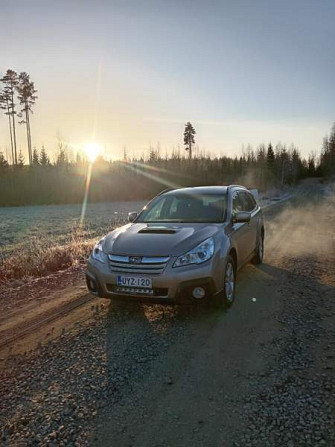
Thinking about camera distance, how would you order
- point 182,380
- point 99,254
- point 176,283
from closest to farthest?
1. point 182,380
2. point 176,283
3. point 99,254

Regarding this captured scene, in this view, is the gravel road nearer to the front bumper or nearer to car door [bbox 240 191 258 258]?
the front bumper

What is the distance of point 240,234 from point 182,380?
327cm

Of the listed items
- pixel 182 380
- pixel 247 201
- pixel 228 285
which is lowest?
pixel 182 380

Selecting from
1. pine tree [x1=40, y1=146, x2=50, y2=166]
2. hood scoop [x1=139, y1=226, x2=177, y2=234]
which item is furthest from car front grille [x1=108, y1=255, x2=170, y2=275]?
pine tree [x1=40, y1=146, x2=50, y2=166]

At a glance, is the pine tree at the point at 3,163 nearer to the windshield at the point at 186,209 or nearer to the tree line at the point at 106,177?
the tree line at the point at 106,177

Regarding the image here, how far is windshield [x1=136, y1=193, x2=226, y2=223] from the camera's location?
6094 mm

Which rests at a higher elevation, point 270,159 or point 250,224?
point 270,159

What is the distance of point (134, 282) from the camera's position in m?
4.78

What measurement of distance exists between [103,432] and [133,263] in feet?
7.52

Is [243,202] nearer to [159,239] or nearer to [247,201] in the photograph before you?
[247,201]

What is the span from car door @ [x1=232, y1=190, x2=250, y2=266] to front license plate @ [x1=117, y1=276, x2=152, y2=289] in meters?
1.80

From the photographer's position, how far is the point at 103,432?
110 inches

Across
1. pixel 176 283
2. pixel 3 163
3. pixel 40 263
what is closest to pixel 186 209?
pixel 176 283

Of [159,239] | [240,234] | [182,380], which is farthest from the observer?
[240,234]
